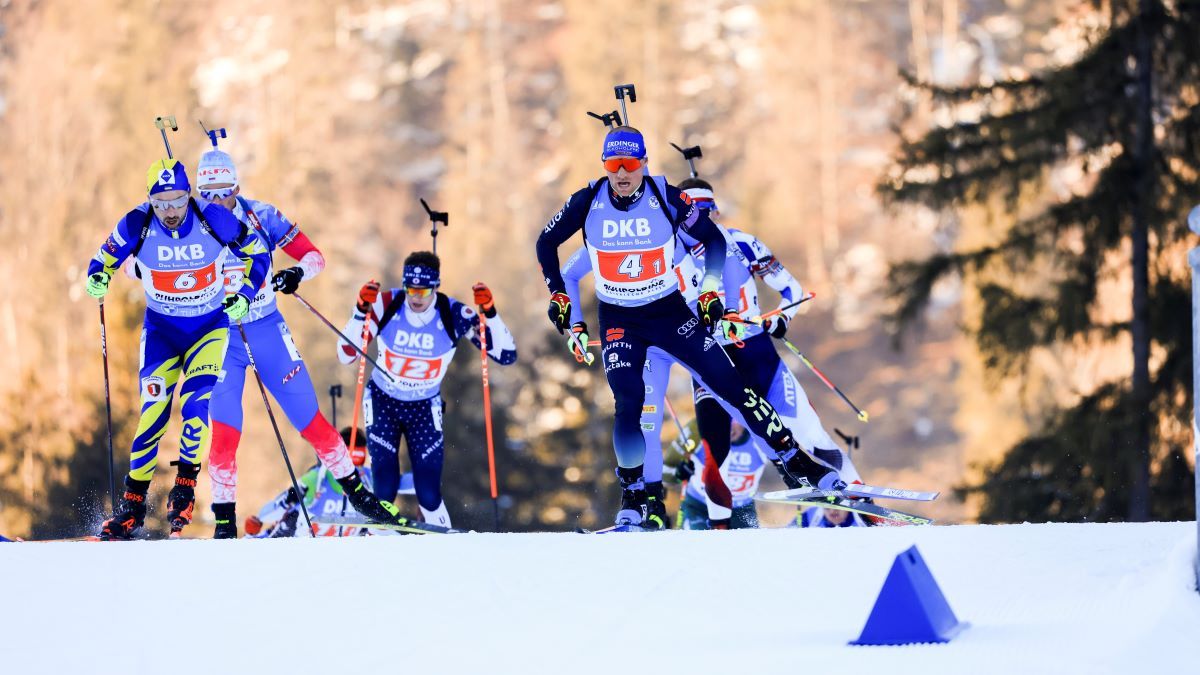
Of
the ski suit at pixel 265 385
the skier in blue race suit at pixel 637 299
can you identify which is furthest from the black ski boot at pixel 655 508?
the ski suit at pixel 265 385

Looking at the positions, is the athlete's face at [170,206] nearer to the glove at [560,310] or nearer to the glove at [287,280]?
the glove at [287,280]

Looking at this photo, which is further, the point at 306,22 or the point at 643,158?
the point at 306,22

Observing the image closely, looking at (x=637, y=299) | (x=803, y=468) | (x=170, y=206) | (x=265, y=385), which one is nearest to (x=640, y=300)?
(x=637, y=299)

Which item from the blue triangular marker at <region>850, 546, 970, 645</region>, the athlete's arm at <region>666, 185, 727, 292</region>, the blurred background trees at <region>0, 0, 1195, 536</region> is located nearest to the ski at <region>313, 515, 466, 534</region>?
the athlete's arm at <region>666, 185, 727, 292</region>

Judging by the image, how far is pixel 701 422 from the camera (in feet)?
31.1

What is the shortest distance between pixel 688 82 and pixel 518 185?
9855mm

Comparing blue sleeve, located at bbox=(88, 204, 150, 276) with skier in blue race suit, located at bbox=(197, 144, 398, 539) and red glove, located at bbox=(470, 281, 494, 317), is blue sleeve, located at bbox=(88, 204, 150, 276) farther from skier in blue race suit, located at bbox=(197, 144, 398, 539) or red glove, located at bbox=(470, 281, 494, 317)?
red glove, located at bbox=(470, 281, 494, 317)

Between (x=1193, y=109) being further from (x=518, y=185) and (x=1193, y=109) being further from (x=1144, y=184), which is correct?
(x=518, y=185)

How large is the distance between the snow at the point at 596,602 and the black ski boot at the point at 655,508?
1.26m

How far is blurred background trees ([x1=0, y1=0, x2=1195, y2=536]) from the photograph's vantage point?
6900cm

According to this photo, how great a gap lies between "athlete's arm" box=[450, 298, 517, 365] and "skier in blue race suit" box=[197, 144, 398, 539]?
136 cm

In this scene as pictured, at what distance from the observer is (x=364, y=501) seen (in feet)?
29.4

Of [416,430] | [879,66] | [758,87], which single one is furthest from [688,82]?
[416,430]

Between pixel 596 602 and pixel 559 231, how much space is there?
2.79 meters
